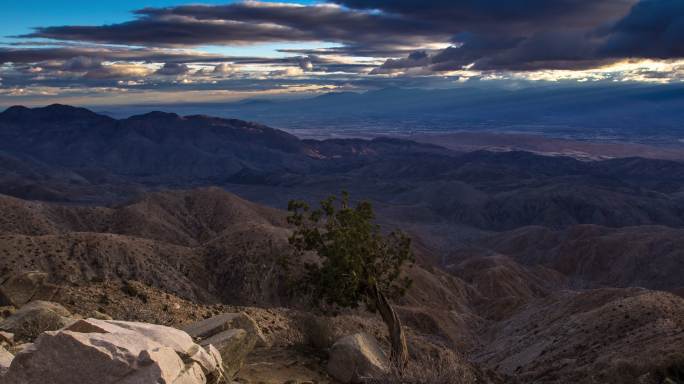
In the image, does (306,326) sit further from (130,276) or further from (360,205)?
(130,276)

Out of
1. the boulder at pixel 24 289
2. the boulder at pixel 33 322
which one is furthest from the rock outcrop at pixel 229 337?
the boulder at pixel 24 289

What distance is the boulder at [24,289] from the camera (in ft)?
71.1

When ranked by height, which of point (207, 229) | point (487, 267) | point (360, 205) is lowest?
point (487, 267)

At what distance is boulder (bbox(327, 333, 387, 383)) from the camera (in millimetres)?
18109

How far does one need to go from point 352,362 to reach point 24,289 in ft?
44.8

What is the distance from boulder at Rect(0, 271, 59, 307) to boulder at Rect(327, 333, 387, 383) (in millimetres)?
12325

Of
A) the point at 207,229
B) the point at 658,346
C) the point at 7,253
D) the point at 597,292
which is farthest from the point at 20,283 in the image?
the point at 207,229

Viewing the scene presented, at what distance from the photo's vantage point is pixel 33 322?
1614 cm

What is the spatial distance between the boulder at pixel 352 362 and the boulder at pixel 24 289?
40.4 feet

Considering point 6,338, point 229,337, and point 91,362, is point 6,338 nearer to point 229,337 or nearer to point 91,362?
point 229,337

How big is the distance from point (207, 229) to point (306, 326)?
358 feet

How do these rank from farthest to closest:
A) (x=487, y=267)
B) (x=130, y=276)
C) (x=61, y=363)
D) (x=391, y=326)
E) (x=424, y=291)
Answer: (x=487, y=267), (x=424, y=291), (x=130, y=276), (x=391, y=326), (x=61, y=363)

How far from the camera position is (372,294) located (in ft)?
82.4

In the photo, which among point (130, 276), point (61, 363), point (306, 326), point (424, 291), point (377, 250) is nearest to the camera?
point (61, 363)
